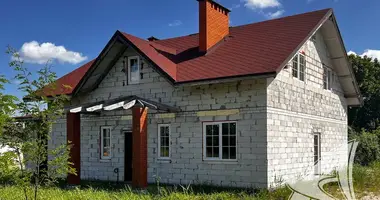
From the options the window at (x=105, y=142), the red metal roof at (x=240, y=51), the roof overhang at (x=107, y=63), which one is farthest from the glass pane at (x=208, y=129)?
the window at (x=105, y=142)

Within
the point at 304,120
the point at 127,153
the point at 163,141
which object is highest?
the point at 304,120

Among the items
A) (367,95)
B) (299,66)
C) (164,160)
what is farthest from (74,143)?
(367,95)

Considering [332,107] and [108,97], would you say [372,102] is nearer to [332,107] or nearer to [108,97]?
[332,107]

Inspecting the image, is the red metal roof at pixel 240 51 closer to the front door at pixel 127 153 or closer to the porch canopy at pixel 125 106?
the porch canopy at pixel 125 106

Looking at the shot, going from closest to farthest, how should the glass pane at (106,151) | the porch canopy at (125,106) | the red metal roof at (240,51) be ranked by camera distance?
1. the porch canopy at (125,106)
2. the red metal roof at (240,51)
3. the glass pane at (106,151)

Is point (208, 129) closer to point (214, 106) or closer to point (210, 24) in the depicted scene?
point (214, 106)

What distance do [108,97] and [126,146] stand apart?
214 cm

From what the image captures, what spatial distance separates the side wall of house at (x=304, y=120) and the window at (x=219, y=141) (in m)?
1.31

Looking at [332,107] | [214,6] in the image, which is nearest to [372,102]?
[332,107]

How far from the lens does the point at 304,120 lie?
1555cm

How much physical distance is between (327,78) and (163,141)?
8045 millimetres

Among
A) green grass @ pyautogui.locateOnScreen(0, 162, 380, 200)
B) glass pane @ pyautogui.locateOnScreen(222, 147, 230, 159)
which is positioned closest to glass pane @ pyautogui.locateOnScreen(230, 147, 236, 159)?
glass pane @ pyautogui.locateOnScreen(222, 147, 230, 159)

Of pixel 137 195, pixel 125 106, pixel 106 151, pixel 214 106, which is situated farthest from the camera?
pixel 106 151

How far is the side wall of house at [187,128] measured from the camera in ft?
43.2
